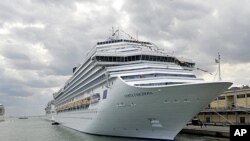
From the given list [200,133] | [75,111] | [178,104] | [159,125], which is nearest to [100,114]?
[159,125]

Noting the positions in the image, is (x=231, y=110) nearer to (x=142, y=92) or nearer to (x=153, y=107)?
(x=153, y=107)

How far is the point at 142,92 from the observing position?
34.6 metres

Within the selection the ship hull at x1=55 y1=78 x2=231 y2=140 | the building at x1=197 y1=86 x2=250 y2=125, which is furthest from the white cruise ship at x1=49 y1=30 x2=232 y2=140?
the building at x1=197 y1=86 x2=250 y2=125

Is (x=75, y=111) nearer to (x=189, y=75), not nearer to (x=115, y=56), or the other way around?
(x=115, y=56)

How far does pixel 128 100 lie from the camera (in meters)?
36.4

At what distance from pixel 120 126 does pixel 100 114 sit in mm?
3692

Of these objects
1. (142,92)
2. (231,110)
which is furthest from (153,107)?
(231,110)

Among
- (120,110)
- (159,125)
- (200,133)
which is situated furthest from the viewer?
(200,133)

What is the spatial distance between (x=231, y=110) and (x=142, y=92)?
32078mm

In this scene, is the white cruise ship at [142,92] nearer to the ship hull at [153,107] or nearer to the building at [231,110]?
the ship hull at [153,107]

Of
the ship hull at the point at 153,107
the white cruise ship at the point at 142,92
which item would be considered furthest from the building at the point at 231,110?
the ship hull at the point at 153,107

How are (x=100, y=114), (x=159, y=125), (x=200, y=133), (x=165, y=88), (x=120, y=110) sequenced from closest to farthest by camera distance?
1. (x=165, y=88)
2. (x=159, y=125)
3. (x=120, y=110)
4. (x=100, y=114)
5. (x=200, y=133)

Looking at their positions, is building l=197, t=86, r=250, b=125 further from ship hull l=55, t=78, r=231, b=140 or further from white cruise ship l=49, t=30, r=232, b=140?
ship hull l=55, t=78, r=231, b=140

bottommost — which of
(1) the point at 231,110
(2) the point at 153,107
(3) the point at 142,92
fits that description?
(1) the point at 231,110
